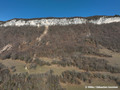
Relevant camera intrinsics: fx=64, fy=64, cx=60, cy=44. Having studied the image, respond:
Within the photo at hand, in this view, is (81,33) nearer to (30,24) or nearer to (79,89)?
(79,89)

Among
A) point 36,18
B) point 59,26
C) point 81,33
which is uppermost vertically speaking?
point 36,18

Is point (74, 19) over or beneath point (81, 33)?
over

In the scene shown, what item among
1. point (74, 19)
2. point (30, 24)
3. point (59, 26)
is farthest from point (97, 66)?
point (30, 24)

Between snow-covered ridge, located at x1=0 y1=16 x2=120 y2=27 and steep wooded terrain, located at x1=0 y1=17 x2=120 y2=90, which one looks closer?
steep wooded terrain, located at x1=0 y1=17 x2=120 y2=90

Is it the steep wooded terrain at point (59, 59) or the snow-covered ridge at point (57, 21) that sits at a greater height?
the snow-covered ridge at point (57, 21)

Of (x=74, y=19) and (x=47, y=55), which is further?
(x=74, y=19)

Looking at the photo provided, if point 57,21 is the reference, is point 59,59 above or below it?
below

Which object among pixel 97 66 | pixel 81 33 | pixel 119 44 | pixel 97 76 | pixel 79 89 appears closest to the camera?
pixel 79 89

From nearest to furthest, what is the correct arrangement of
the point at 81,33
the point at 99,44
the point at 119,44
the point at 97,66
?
the point at 97,66 → the point at 119,44 → the point at 99,44 → the point at 81,33

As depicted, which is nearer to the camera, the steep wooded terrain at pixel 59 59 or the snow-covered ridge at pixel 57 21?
the steep wooded terrain at pixel 59 59

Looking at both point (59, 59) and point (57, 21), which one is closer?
point (59, 59)

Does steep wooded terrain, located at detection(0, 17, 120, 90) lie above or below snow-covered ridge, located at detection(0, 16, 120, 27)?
below
